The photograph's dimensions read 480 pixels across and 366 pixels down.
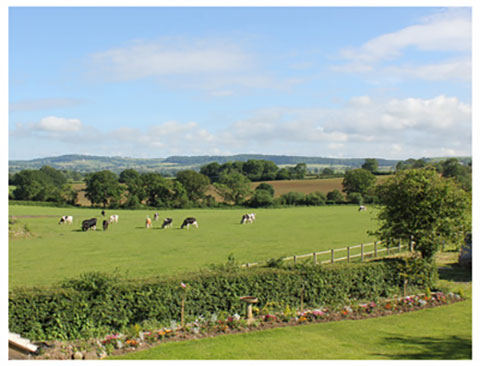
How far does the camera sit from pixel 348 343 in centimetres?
1067

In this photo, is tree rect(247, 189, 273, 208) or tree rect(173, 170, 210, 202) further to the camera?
tree rect(173, 170, 210, 202)

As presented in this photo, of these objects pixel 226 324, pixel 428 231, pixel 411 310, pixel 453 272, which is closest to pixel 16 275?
pixel 226 324

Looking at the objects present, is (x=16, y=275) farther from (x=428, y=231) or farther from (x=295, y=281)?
(x=428, y=231)

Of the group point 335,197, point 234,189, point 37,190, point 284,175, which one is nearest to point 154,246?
point 234,189

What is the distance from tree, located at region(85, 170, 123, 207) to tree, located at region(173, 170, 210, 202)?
1136 centimetres

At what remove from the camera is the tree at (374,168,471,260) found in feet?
60.1

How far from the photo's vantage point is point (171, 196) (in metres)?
78.1

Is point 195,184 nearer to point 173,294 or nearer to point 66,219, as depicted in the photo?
point 66,219

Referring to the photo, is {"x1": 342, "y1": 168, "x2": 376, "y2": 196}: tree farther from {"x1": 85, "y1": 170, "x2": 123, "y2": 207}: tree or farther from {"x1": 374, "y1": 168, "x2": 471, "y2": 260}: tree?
{"x1": 374, "y1": 168, "x2": 471, "y2": 260}: tree

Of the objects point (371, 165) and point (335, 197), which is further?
point (371, 165)

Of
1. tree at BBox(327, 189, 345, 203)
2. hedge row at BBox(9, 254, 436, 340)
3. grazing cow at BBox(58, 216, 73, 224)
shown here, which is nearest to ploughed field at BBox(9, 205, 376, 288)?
grazing cow at BBox(58, 216, 73, 224)

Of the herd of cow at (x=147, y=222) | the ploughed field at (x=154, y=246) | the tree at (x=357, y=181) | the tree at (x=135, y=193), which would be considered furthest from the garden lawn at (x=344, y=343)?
the tree at (x=357, y=181)

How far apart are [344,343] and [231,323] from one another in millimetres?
2859

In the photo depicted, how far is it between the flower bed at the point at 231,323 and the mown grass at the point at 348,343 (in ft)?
1.13
